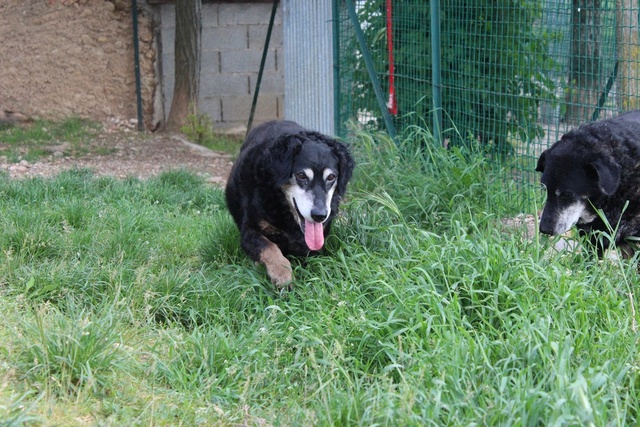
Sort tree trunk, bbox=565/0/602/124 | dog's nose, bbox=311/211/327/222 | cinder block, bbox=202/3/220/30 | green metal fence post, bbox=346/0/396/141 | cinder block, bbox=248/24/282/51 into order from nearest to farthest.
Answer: dog's nose, bbox=311/211/327/222 < tree trunk, bbox=565/0/602/124 < green metal fence post, bbox=346/0/396/141 < cinder block, bbox=202/3/220/30 < cinder block, bbox=248/24/282/51

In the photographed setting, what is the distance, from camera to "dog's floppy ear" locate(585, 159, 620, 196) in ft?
14.6

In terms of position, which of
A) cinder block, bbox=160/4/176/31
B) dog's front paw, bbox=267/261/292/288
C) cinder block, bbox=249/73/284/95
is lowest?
dog's front paw, bbox=267/261/292/288

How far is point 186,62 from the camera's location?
11141 millimetres

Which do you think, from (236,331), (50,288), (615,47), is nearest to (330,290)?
(236,331)

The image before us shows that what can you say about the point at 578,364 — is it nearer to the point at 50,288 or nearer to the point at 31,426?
the point at 31,426

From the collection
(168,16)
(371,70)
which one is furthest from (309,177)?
(168,16)

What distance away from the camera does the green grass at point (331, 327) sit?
10.0 ft

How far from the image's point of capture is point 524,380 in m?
3.05

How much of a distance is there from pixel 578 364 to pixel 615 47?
3.50m

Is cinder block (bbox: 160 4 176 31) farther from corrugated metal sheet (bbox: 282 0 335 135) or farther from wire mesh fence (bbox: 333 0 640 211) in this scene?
wire mesh fence (bbox: 333 0 640 211)

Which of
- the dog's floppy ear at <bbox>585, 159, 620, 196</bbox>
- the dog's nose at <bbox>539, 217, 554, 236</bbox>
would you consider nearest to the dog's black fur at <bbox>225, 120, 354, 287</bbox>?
the dog's nose at <bbox>539, 217, 554, 236</bbox>

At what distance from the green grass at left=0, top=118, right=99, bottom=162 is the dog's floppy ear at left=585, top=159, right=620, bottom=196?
265 inches

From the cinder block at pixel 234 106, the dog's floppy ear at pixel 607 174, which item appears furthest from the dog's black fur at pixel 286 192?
the cinder block at pixel 234 106

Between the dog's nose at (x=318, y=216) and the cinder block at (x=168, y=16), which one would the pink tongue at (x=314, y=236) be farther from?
the cinder block at (x=168, y=16)
